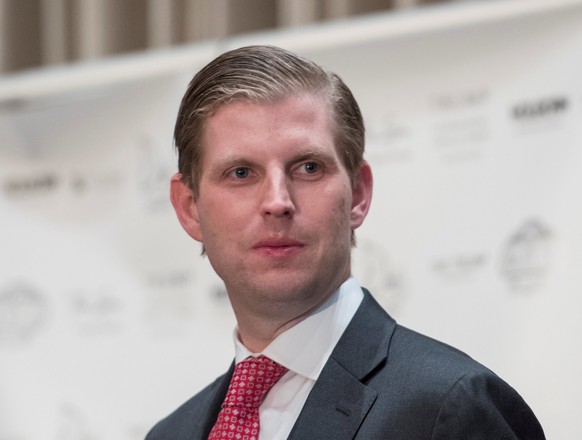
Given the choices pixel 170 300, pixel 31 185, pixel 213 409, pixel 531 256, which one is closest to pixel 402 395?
pixel 213 409

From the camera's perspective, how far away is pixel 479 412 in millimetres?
1725

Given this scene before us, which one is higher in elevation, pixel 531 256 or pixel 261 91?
pixel 261 91

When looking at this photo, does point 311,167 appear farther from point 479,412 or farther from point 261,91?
point 479,412

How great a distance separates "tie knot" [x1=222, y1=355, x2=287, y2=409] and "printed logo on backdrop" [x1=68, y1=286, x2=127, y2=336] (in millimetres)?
1824

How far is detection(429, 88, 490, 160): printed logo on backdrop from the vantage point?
3178 mm

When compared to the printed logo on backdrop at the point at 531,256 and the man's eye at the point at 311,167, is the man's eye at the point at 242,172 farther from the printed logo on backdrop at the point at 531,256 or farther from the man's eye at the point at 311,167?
the printed logo on backdrop at the point at 531,256

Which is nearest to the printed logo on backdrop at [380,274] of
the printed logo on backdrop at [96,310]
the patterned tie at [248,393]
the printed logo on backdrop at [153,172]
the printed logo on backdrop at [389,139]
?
the printed logo on backdrop at [389,139]

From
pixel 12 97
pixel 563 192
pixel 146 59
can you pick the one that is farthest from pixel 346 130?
pixel 12 97

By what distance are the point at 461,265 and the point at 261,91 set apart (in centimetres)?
132

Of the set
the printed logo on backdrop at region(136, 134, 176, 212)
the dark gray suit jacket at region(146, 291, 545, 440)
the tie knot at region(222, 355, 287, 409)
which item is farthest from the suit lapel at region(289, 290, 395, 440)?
the printed logo on backdrop at region(136, 134, 176, 212)

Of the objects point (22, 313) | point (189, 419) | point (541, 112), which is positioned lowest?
point (22, 313)

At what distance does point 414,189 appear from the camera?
129 inches

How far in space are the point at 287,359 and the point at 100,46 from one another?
2608 mm

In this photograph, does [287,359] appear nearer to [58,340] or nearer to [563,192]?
[563,192]
